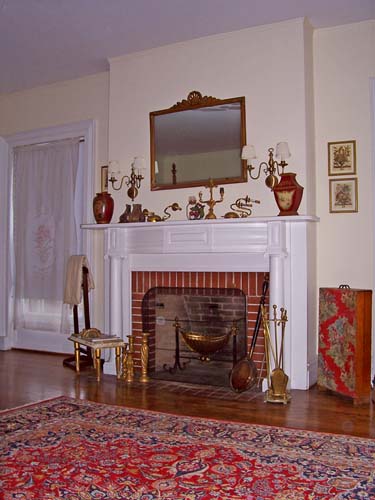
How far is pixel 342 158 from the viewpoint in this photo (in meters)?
4.49

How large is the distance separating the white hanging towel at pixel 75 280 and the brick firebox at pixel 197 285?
1.87 ft

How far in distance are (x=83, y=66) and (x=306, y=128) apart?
2.49 meters

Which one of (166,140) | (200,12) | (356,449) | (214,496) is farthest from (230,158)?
(214,496)

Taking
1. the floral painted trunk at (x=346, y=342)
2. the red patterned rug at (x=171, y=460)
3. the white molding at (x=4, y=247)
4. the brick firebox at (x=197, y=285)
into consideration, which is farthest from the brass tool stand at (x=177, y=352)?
the white molding at (x=4, y=247)

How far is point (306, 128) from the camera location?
4344 millimetres

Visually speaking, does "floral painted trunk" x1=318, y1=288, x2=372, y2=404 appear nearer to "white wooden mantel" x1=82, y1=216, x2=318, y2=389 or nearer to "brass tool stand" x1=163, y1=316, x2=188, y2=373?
"white wooden mantel" x1=82, y1=216, x2=318, y2=389

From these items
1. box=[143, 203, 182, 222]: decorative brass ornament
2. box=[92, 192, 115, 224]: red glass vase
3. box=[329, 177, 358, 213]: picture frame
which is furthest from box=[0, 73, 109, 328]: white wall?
box=[329, 177, 358, 213]: picture frame

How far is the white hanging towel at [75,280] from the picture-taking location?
523cm

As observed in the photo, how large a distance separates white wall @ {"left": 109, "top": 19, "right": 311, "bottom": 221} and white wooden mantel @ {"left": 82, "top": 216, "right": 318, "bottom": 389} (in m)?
0.25

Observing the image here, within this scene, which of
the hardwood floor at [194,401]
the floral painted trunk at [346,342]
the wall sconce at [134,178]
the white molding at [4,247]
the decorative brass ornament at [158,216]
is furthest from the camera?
the white molding at [4,247]

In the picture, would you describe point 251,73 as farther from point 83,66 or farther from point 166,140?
point 83,66

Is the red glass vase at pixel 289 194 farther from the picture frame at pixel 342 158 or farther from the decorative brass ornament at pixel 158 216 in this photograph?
the decorative brass ornament at pixel 158 216

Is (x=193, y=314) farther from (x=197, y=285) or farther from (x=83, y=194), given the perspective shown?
(x=83, y=194)

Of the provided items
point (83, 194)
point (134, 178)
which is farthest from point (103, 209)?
point (83, 194)
